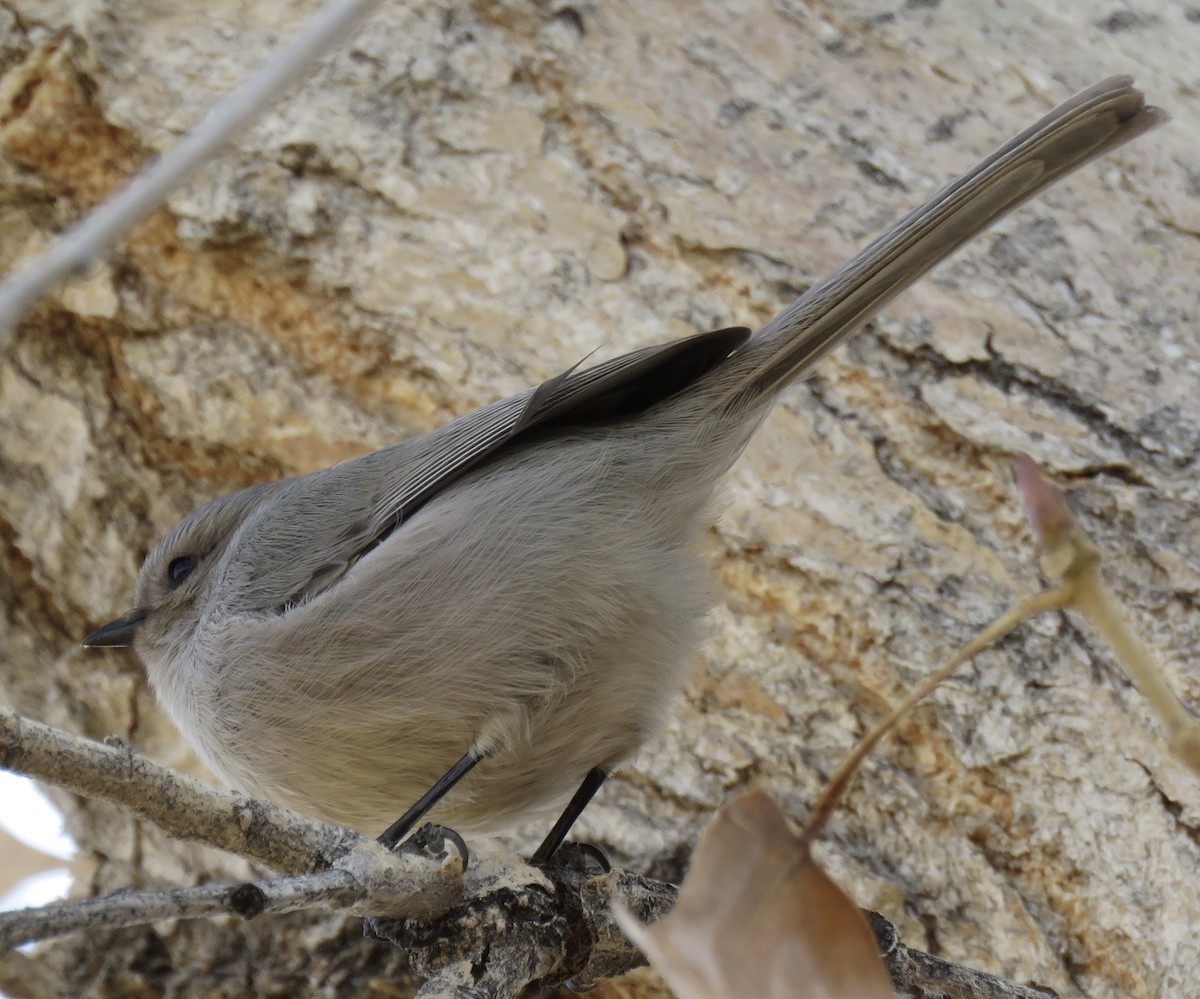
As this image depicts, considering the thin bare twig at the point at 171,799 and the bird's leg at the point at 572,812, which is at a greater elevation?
the thin bare twig at the point at 171,799

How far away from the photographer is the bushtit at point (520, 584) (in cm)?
256

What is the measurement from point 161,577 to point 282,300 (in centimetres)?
91

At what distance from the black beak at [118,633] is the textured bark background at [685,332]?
0.55m

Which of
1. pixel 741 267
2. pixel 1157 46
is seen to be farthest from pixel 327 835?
pixel 1157 46

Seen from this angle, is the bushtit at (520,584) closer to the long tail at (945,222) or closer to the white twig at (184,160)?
the long tail at (945,222)

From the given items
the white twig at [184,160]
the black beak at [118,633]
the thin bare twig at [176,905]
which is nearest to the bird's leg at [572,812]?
the thin bare twig at [176,905]

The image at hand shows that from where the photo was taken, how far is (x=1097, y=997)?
2713 millimetres

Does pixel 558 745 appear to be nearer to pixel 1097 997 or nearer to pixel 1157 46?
pixel 1097 997

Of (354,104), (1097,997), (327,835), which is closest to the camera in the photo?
(327,835)

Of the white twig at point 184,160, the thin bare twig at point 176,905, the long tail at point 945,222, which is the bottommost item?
the thin bare twig at point 176,905

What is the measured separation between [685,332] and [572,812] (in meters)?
1.36

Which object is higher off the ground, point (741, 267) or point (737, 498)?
point (741, 267)

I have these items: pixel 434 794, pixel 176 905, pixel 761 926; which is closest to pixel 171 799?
pixel 176 905

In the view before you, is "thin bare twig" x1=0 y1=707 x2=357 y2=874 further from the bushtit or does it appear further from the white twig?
the bushtit
